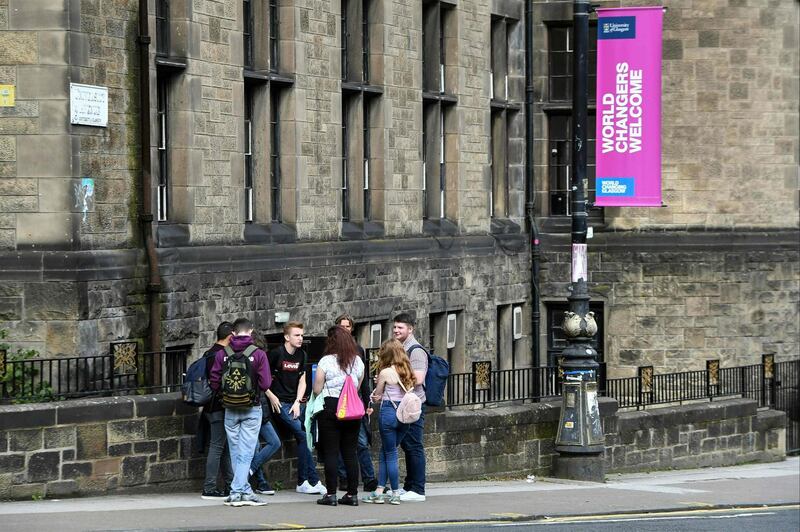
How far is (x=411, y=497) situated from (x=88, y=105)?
567 centimetres

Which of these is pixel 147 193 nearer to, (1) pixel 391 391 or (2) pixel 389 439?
(1) pixel 391 391

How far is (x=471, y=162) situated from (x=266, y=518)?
16411 millimetres

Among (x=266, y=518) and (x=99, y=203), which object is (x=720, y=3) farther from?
(x=266, y=518)

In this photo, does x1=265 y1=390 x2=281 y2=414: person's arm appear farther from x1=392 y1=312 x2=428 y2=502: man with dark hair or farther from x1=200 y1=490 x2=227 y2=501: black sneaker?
x1=392 y1=312 x2=428 y2=502: man with dark hair

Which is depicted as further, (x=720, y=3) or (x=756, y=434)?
(x=720, y=3)

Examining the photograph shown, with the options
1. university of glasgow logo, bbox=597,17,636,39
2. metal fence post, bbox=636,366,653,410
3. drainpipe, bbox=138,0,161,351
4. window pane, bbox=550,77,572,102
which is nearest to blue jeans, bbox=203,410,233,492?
drainpipe, bbox=138,0,161,351

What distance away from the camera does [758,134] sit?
115 ft

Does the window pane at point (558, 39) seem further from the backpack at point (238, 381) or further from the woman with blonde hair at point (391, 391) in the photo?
the backpack at point (238, 381)

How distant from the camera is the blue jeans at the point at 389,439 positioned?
18.3 metres

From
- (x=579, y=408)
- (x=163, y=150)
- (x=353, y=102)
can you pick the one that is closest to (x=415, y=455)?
(x=579, y=408)

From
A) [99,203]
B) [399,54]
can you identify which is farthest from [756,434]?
[99,203]

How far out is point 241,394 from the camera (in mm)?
17516

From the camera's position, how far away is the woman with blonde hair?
719 inches

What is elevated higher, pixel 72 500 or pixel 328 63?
pixel 328 63
